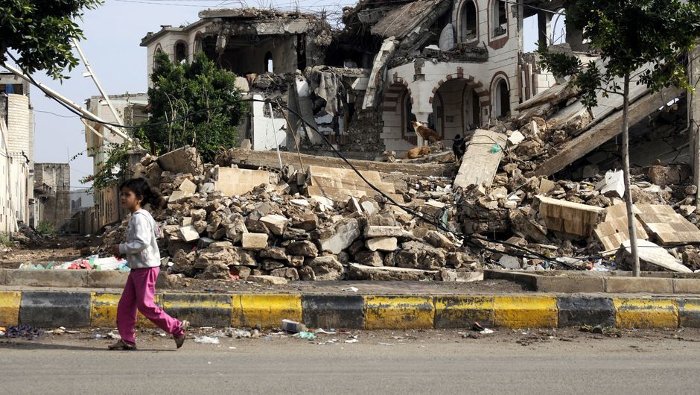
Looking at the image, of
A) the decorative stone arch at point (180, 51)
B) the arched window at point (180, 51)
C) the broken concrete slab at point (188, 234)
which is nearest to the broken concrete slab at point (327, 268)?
the broken concrete slab at point (188, 234)

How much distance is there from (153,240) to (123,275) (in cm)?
293

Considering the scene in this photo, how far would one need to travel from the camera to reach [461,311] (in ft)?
24.5

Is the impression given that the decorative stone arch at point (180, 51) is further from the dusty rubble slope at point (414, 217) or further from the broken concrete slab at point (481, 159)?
the broken concrete slab at point (481, 159)

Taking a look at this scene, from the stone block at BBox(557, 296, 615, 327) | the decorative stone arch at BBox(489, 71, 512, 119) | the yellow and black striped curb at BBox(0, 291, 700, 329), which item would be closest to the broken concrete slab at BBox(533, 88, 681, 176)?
the yellow and black striped curb at BBox(0, 291, 700, 329)

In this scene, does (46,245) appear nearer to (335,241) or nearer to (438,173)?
(438,173)

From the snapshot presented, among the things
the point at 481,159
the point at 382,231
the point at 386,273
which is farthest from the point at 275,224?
the point at 481,159

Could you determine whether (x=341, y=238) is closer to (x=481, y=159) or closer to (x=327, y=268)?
(x=327, y=268)

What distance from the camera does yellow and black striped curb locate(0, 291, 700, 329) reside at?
699cm

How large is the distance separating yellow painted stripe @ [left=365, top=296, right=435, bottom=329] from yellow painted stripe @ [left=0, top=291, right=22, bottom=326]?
2774 mm

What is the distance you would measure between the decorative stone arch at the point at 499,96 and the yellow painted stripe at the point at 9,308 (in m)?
23.1

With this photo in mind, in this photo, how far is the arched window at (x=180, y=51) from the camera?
35.2 meters

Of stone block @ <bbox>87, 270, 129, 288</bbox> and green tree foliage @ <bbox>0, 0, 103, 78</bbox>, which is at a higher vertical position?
green tree foliage @ <bbox>0, 0, 103, 78</bbox>

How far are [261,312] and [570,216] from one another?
26.0ft

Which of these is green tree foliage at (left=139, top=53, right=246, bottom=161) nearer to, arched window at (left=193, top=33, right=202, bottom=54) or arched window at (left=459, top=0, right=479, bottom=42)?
arched window at (left=193, top=33, right=202, bottom=54)
